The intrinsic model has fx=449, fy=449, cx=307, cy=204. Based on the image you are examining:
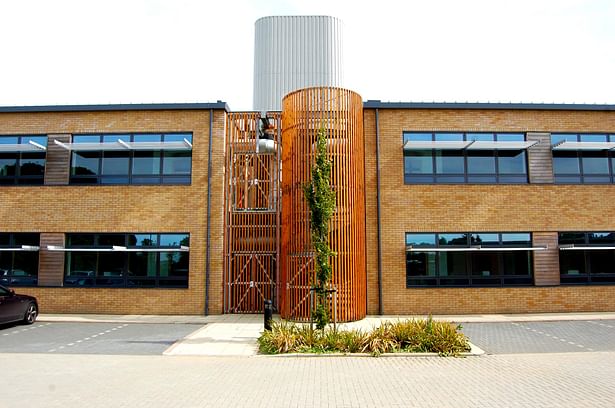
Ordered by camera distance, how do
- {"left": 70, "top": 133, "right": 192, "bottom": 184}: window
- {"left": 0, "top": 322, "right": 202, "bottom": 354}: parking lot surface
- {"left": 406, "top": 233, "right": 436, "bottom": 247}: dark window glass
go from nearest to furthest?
{"left": 0, "top": 322, "right": 202, "bottom": 354}: parking lot surface, {"left": 406, "top": 233, "right": 436, "bottom": 247}: dark window glass, {"left": 70, "top": 133, "right": 192, "bottom": 184}: window

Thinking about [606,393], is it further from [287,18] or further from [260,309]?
[287,18]

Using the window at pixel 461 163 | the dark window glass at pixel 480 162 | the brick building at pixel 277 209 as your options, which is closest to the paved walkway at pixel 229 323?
the brick building at pixel 277 209

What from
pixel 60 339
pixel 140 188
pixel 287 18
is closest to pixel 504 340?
pixel 60 339

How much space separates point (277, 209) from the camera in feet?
55.1

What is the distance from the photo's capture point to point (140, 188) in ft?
55.0

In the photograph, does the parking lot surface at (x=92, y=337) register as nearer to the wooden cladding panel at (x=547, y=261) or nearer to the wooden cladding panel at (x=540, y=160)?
the wooden cladding panel at (x=547, y=261)

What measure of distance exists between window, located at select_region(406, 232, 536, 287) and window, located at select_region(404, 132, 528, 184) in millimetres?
2100

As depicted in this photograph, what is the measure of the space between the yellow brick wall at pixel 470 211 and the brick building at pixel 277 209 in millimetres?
49

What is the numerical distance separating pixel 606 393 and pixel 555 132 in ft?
40.5

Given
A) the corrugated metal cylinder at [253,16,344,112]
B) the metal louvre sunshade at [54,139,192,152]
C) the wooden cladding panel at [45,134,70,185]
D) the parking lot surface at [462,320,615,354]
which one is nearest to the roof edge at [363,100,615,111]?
the metal louvre sunshade at [54,139,192,152]

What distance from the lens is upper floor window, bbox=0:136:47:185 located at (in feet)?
56.7

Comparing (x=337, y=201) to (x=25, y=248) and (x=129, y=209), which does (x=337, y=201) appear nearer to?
(x=129, y=209)

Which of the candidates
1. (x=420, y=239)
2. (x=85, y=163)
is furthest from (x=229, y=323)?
(x=85, y=163)

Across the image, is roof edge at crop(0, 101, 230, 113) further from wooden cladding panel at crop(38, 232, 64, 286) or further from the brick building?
wooden cladding panel at crop(38, 232, 64, 286)
